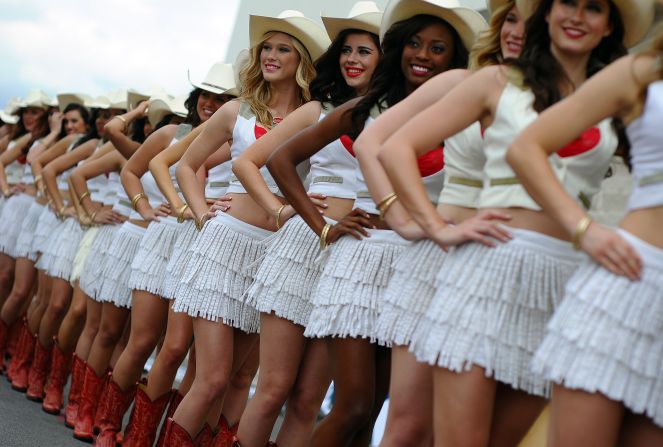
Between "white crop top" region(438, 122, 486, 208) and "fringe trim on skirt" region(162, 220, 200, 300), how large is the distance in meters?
2.21

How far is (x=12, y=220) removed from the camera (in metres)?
10.6

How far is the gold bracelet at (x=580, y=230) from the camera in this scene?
331cm

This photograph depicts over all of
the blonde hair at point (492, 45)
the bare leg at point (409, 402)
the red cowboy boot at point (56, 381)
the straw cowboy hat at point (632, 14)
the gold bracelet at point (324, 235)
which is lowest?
the red cowboy boot at point (56, 381)

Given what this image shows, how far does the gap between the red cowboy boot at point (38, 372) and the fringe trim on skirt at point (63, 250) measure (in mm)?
558

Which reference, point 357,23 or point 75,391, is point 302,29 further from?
Result: point 75,391

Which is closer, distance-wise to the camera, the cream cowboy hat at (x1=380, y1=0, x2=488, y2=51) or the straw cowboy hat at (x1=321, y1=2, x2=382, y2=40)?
the cream cowboy hat at (x1=380, y1=0, x2=488, y2=51)

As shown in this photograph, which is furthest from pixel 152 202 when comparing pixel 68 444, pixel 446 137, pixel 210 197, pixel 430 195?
pixel 446 137

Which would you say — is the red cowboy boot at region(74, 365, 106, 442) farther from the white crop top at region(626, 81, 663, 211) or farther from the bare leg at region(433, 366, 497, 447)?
the white crop top at region(626, 81, 663, 211)

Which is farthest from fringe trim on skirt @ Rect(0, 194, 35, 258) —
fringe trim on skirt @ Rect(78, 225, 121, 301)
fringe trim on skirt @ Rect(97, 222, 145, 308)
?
fringe trim on skirt @ Rect(97, 222, 145, 308)

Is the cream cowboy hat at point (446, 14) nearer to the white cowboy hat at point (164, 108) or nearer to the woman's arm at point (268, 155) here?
the woman's arm at point (268, 155)

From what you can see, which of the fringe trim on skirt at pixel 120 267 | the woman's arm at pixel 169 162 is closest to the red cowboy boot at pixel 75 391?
the fringe trim on skirt at pixel 120 267

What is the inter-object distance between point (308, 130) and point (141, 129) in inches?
163

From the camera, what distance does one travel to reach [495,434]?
3727 mm

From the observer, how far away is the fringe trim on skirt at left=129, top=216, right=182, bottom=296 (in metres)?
6.66
